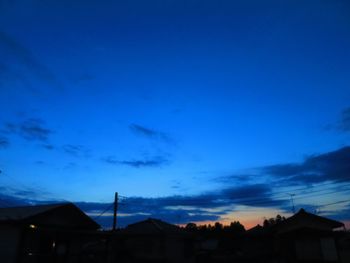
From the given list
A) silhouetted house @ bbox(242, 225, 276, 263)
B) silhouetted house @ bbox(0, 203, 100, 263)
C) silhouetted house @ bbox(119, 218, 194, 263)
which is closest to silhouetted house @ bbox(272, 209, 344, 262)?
silhouetted house @ bbox(242, 225, 276, 263)

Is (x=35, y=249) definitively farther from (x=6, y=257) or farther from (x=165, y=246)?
(x=165, y=246)

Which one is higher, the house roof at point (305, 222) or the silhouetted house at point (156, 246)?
the house roof at point (305, 222)

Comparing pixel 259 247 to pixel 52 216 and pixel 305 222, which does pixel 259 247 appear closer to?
pixel 305 222

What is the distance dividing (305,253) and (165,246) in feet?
55.1

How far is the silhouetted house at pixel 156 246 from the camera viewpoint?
36219 millimetres

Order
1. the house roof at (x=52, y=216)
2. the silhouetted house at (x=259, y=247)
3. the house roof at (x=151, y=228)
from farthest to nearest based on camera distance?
1. the silhouetted house at (x=259, y=247)
2. the house roof at (x=151, y=228)
3. the house roof at (x=52, y=216)

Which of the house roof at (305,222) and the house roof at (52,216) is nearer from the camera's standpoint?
the house roof at (52,216)

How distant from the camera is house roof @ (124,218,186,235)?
36406mm

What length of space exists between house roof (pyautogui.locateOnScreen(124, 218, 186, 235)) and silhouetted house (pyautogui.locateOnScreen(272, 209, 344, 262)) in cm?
1266

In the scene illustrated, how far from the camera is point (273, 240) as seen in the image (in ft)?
136

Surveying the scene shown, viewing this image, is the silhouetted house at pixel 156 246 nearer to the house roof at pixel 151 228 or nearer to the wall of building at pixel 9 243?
the house roof at pixel 151 228

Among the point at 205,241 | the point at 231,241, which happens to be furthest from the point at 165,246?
the point at 205,241

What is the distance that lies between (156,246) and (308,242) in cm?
1827

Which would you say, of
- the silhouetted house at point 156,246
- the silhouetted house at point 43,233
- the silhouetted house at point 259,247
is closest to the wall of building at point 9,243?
the silhouetted house at point 43,233
